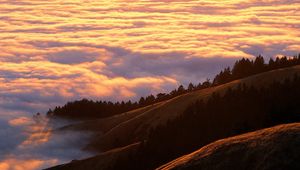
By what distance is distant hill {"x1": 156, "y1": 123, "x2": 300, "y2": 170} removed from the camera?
39406mm

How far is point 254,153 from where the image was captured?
136 ft

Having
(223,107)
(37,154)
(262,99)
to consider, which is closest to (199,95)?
(223,107)

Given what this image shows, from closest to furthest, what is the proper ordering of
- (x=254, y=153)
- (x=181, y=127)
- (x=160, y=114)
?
(x=254, y=153) < (x=181, y=127) < (x=160, y=114)

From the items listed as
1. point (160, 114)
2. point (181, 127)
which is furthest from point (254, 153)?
point (160, 114)

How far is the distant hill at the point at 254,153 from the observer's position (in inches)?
1551

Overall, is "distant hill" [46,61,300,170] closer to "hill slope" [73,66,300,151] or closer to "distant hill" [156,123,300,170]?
"hill slope" [73,66,300,151]

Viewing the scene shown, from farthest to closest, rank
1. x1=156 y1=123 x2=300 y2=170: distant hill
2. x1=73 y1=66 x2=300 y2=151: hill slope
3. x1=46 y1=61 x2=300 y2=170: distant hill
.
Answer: x1=73 y1=66 x2=300 y2=151: hill slope
x1=46 y1=61 x2=300 y2=170: distant hill
x1=156 y1=123 x2=300 y2=170: distant hill

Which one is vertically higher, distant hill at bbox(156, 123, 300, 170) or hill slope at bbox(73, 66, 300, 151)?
hill slope at bbox(73, 66, 300, 151)

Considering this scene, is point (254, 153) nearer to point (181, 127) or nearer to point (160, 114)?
point (181, 127)

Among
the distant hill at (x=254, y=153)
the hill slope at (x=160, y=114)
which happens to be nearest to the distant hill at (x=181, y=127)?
the hill slope at (x=160, y=114)

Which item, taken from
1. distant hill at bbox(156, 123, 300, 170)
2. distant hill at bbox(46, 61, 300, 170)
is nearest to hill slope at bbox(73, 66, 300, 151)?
distant hill at bbox(46, 61, 300, 170)

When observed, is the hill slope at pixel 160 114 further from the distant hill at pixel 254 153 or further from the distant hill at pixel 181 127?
the distant hill at pixel 254 153

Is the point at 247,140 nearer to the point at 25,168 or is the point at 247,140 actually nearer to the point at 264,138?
the point at 264,138

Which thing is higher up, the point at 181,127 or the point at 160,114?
the point at 160,114
